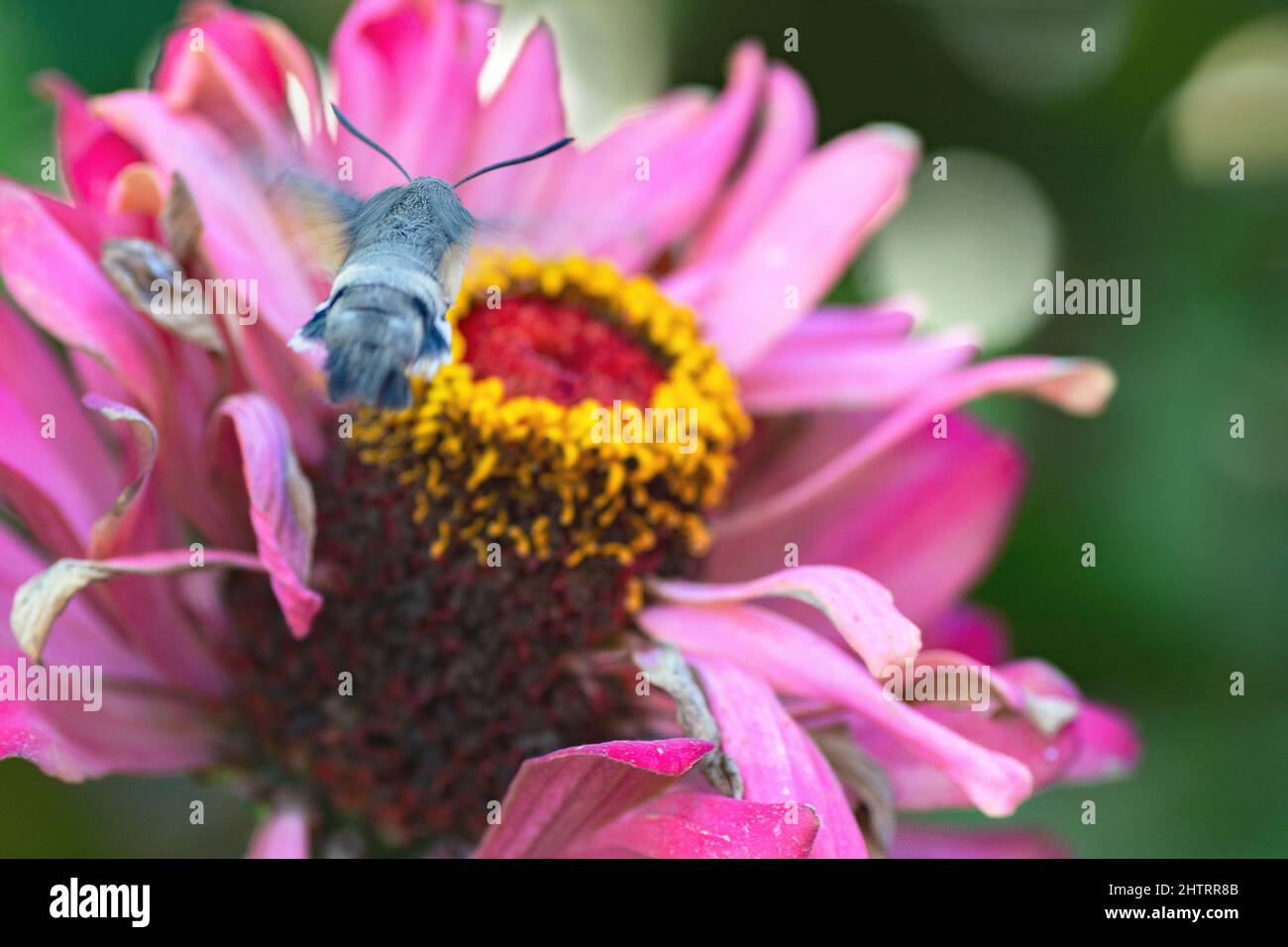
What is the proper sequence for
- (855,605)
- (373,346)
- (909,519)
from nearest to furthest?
1. (373,346)
2. (855,605)
3. (909,519)

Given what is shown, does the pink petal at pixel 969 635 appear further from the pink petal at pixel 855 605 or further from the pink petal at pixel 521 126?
the pink petal at pixel 521 126

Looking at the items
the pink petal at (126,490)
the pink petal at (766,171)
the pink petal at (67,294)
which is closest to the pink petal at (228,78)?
the pink petal at (67,294)

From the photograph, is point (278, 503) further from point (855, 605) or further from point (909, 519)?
point (909, 519)

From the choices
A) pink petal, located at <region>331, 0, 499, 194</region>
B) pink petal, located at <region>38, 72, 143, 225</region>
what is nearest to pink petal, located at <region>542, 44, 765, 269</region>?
pink petal, located at <region>331, 0, 499, 194</region>

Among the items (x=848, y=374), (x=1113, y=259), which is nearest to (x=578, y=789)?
(x=848, y=374)

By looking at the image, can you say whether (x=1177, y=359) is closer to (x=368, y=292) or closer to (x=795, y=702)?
(x=795, y=702)

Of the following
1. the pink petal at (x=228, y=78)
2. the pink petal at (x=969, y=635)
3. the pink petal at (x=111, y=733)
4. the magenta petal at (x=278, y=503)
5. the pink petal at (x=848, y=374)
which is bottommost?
the pink petal at (x=111, y=733)

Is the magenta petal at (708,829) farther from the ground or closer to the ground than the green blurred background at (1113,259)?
closer to the ground
